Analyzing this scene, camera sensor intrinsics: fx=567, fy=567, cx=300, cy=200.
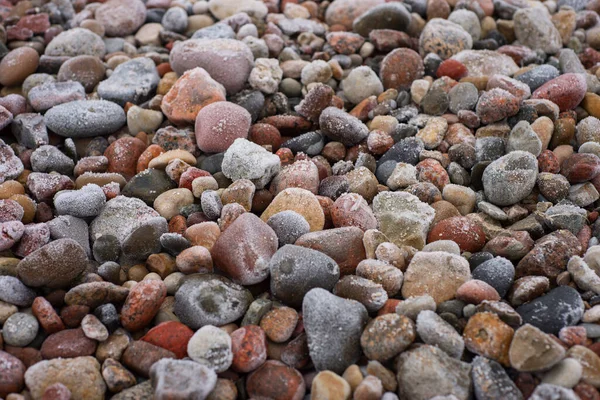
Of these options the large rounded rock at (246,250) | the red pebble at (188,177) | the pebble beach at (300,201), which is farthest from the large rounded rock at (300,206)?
the red pebble at (188,177)

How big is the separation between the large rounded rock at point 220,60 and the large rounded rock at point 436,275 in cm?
90

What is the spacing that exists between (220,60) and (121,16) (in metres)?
0.62

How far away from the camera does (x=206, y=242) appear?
1.32 metres

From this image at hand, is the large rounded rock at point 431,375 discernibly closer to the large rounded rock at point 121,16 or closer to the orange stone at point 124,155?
the orange stone at point 124,155

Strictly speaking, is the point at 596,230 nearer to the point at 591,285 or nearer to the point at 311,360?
the point at 591,285

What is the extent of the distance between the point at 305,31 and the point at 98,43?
29.7 inches

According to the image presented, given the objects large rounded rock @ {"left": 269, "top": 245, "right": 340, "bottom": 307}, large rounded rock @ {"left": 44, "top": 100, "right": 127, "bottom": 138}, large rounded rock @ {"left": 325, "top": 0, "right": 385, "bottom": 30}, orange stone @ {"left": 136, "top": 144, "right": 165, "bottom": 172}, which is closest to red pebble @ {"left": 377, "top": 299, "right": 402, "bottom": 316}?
large rounded rock @ {"left": 269, "top": 245, "right": 340, "bottom": 307}

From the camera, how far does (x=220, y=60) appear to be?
181 cm

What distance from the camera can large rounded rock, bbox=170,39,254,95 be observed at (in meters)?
1.81

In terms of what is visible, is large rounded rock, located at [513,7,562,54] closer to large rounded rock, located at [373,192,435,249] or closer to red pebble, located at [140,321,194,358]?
large rounded rock, located at [373,192,435,249]

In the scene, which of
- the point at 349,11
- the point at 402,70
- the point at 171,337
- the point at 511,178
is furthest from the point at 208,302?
the point at 349,11

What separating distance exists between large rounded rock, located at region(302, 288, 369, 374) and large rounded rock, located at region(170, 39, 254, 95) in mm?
924

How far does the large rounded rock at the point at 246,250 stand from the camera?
123cm

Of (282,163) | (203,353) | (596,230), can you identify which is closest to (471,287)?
(596,230)
